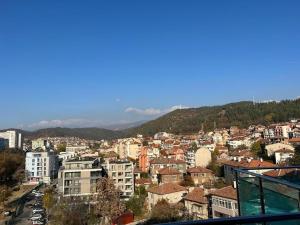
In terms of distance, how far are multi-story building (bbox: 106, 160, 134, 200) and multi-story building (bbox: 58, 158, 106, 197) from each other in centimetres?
231

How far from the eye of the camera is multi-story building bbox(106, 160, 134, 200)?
118ft

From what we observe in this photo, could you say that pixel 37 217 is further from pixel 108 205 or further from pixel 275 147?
pixel 275 147

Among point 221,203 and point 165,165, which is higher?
point 165,165

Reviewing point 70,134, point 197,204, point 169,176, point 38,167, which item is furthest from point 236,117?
point 70,134

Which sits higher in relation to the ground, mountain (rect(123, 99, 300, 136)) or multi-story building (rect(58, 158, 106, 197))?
mountain (rect(123, 99, 300, 136))

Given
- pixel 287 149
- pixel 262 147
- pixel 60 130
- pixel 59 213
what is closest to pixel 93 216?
pixel 59 213

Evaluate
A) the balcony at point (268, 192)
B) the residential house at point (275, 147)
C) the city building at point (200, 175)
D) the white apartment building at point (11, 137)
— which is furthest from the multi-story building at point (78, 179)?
the white apartment building at point (11, 137)

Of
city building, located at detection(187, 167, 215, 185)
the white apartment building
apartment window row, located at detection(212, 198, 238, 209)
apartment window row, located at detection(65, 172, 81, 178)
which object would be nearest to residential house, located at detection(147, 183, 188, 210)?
apartment window row, located at detection(212, 198, 238, 209)

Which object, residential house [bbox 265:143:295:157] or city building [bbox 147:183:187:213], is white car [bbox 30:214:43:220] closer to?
city building [bbox 147:183:187:213]

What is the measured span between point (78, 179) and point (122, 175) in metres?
4.85

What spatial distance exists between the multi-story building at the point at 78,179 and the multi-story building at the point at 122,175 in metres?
2.31

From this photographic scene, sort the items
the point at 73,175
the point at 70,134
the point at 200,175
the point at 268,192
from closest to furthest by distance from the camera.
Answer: the point at 268,192 → the point at 73,175 → the point at 200,175 → the point at 70,134

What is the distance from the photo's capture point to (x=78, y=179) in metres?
34.0

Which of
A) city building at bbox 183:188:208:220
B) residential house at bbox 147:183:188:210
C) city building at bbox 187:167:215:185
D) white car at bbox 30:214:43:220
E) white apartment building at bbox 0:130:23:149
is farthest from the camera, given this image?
white apartment building at bbox 0:130:23:149
